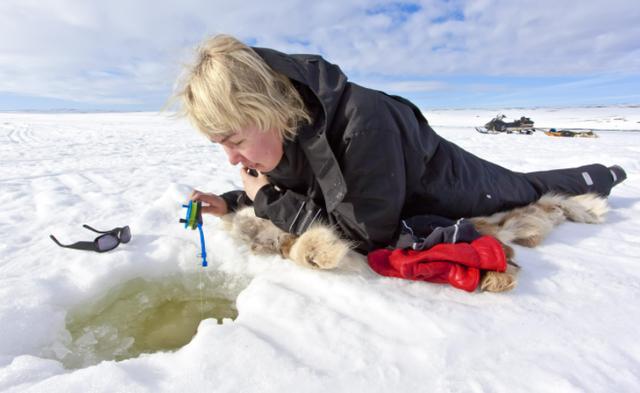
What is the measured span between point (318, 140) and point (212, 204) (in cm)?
112

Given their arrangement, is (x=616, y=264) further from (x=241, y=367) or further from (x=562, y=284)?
(x=241, y=367)

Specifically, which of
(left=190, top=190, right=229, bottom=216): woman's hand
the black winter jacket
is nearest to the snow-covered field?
(left=190, top=190, right=229, bottom=216): woman's hand

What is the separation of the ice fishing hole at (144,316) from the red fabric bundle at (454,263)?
0.94 metres

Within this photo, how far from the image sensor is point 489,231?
214cm

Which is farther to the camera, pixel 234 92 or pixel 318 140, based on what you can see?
pixel 318 140

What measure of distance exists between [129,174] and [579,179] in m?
5.45

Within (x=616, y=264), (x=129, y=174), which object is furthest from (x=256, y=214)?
→ (x=129, y=174)

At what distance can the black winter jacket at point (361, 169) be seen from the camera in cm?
172

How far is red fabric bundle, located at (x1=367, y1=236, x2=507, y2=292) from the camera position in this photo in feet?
5.27

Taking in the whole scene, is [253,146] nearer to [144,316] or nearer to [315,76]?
[315,76]

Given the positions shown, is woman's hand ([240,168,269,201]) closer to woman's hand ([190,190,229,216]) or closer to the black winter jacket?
the black winter jacket

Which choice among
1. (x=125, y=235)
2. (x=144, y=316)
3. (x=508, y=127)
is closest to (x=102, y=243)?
(x=125, y=235)

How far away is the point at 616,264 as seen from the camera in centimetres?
193

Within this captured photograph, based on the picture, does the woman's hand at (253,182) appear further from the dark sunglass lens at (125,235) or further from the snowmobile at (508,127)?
the snowmobile at (508,127)
